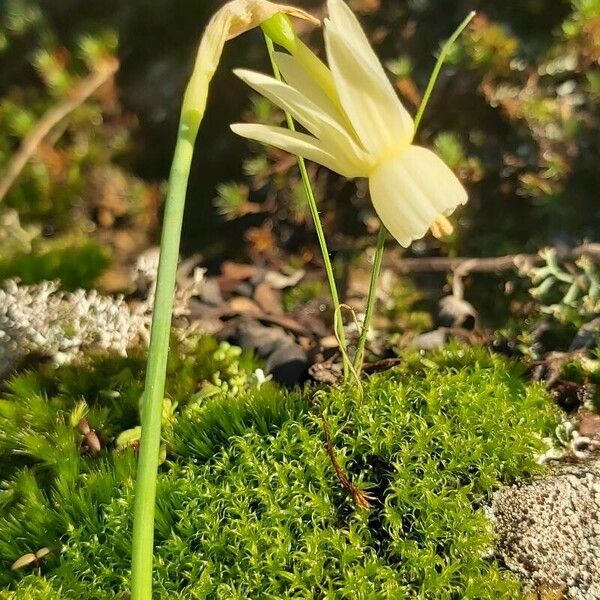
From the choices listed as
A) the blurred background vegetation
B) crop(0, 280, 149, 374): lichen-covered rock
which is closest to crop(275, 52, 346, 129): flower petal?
crop(0, 280, 149, 374): lichen-covered rock

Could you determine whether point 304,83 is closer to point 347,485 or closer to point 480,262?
point 347,485

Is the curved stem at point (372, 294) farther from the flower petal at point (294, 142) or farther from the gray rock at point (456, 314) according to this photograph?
the gray rock at point (456, 314)

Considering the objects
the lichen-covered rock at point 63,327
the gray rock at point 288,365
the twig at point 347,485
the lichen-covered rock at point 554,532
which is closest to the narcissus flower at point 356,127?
the twig at point 347,485

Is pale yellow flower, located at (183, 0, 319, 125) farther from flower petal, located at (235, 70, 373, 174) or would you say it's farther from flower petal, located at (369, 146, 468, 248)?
flower petal, located at (369, 146, 468, 248)

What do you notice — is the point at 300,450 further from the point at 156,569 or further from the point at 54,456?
the point at 54,456

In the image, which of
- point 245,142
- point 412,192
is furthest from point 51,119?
point 412,192

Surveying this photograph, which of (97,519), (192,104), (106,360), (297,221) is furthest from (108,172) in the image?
(192,104)

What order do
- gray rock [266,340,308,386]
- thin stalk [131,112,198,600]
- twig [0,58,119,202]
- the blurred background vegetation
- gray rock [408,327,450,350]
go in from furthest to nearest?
twig [0,58,119,202]
the blurred background vegetation
gray rock [408,327,450,350]
gray rock [266,340,308,386]
thin stalk [131,112,198,600]
